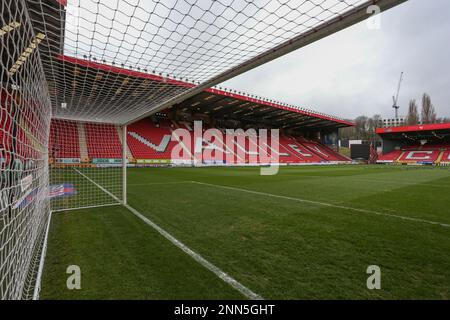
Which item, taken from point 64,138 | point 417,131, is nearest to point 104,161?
point 64,138

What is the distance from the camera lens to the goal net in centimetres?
228

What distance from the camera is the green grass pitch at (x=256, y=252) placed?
2.12 metres

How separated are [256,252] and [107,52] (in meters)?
3.73

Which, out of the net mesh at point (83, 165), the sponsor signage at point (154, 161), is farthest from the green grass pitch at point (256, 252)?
the sponsor signage at point (154, 161)

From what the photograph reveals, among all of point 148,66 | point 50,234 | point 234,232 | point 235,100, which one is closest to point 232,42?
point 148,66

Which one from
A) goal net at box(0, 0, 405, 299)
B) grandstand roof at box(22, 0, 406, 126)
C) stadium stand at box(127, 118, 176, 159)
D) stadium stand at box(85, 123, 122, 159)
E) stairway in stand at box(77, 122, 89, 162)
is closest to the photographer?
goal net at box(0, 0, 405, 299)

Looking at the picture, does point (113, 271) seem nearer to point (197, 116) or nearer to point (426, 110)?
point (197, 116)

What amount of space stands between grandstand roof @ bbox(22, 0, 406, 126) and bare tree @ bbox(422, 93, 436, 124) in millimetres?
62211

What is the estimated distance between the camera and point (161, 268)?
2525 mm

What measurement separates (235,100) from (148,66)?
893 inches

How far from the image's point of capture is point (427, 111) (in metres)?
50.0

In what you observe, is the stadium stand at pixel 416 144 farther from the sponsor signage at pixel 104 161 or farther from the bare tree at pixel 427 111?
the sponsor signage at pixel 104 161

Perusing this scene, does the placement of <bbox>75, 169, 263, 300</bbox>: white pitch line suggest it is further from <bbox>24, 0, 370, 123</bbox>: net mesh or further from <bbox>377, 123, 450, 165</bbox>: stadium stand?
<bbox>377, 123, 450, 165</bbox>: stadium stand

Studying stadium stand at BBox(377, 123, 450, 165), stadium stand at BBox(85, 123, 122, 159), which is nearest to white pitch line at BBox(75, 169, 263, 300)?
stadium stand at BBox(85, 123, 122, 159)
